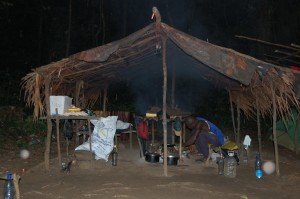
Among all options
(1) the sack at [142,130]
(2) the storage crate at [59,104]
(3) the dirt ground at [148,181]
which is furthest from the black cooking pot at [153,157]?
(2) the storage crate at [59,104]

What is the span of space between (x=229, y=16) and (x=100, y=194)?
17.6 meters

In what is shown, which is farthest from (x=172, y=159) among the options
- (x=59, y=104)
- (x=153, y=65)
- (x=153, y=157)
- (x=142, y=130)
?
(x=153, y=65)

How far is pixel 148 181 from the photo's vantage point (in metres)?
6.25

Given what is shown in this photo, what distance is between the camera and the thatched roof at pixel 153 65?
5.96 m

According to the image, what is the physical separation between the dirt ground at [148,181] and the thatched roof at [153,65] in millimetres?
1396

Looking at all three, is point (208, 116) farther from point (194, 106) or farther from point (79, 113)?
point (79, 113)

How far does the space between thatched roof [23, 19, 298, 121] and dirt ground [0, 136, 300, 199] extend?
1.40m

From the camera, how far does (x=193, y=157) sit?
867cm

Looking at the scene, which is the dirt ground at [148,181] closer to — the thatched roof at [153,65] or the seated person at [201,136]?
the seated person at [201,136]

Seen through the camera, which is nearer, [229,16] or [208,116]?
[208,116]

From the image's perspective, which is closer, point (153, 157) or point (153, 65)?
point (153, 157)

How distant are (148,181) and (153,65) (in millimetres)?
3853

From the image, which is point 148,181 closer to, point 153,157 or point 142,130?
point 153,157

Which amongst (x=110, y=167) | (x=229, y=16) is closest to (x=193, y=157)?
(x=110, y=167)
